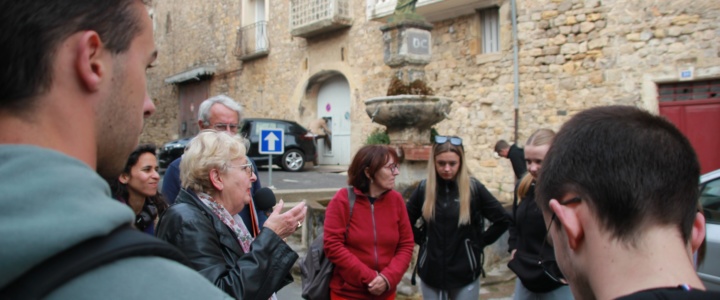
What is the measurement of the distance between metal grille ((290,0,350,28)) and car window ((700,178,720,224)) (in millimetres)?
11176

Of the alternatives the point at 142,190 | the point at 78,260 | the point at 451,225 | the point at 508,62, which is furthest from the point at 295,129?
the point at 78,260

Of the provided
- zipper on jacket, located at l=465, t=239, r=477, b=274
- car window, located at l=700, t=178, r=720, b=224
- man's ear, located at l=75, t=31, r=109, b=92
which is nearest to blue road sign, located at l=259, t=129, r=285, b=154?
zipper on jacket, located at l=465, t=239, r=477, b=274

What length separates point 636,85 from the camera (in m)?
8.80

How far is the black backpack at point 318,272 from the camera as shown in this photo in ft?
10.4

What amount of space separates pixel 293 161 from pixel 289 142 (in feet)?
1.73

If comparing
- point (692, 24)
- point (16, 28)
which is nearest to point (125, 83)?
point (16, 28)

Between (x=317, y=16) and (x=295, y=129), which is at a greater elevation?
(x=317, y=16)

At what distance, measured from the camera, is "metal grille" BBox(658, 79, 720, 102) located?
8.13 meters

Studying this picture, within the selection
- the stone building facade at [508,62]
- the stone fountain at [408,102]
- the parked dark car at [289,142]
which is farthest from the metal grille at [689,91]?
the parked dark car at [289,142]

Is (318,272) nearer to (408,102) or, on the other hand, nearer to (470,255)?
(470,255)

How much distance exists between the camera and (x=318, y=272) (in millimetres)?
3242

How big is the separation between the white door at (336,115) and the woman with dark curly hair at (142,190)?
11363 mm

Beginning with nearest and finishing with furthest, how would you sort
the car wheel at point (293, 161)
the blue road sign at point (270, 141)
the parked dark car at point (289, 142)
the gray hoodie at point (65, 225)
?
the gray hoodie at point (65, 225)
the blue road sign at point (270, 141)
the parked dark car at point (289, 142)
the car wheel at point (293, 161)

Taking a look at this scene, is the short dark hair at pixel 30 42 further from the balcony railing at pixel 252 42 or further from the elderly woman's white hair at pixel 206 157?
the balcony railing at pixel 252 42
